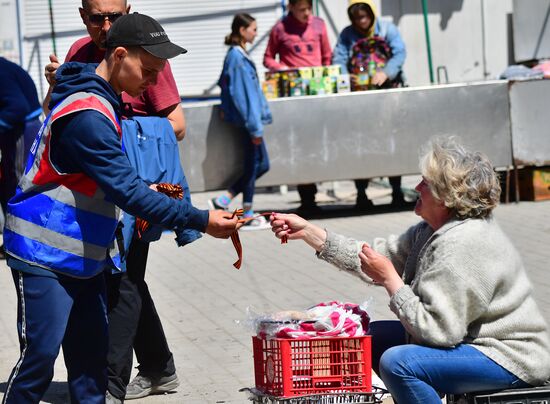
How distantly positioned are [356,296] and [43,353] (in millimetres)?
3676

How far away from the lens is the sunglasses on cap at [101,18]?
4867 mm

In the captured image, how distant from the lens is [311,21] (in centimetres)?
1147

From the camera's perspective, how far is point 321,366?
3.88m

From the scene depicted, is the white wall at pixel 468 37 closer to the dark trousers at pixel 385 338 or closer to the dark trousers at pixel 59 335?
the dark trousers at pixel 385 338

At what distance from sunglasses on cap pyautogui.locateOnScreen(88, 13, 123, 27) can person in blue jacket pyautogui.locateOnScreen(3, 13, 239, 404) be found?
79 cm

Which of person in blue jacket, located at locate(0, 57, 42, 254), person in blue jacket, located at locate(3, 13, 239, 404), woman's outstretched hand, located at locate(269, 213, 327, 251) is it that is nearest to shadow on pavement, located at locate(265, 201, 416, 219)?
person in blue jacket, located at locate(0, 57, 42, 254)

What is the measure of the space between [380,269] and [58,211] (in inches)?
44.7

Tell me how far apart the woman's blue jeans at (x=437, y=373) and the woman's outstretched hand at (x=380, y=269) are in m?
0.22

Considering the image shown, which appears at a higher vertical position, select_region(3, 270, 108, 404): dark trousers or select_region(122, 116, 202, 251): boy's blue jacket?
select_region(122, 116, 202, 251): boy's blue jacket

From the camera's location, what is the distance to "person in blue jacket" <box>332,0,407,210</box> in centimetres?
1109

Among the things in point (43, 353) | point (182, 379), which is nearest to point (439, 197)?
point (43, 353)

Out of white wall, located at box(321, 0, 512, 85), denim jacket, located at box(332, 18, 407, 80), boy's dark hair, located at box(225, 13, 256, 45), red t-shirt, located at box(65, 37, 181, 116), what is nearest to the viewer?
red t-shirt, located at box(65, 37, 181, 116)

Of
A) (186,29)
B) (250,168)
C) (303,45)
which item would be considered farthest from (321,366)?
(186,29)

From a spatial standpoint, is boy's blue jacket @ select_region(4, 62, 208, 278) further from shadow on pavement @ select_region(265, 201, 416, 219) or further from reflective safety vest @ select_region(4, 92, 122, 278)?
shadow on pavement @ select_region(265, 201, 416, 219)
